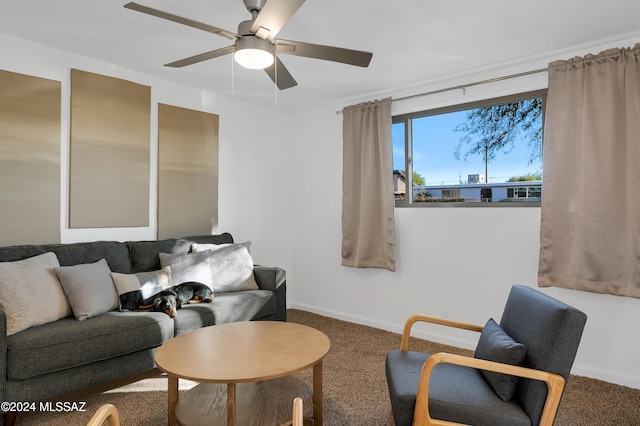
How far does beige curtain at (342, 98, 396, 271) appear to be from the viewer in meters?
3.98

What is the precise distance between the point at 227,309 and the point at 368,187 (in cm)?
188

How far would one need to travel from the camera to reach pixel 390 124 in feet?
13.1

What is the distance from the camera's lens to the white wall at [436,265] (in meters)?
2.93

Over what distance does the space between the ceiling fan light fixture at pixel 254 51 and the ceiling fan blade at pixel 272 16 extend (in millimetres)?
35

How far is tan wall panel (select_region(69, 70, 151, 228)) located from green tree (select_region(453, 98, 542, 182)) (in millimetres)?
2961

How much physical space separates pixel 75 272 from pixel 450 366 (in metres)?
2.43

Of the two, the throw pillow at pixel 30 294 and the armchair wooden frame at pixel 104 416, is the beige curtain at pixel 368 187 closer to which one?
the throw pillow at pixel 30 294

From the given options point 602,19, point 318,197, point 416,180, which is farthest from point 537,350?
point 318,197

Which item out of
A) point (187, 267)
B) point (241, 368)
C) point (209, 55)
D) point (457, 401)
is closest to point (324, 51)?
point (209, 55)

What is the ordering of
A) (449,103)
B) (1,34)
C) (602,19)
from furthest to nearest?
(449,103) → (1,34) → (602,19)

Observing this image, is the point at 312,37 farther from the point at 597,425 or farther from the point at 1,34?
the point at 597,425

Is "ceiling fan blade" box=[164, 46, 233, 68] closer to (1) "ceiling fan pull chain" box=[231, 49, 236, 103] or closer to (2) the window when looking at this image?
(1) "ceiling fan pull chain" box=[231, 49, 236, 103]

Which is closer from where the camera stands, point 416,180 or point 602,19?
point 602,19

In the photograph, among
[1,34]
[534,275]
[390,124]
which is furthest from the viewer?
[390,124]
